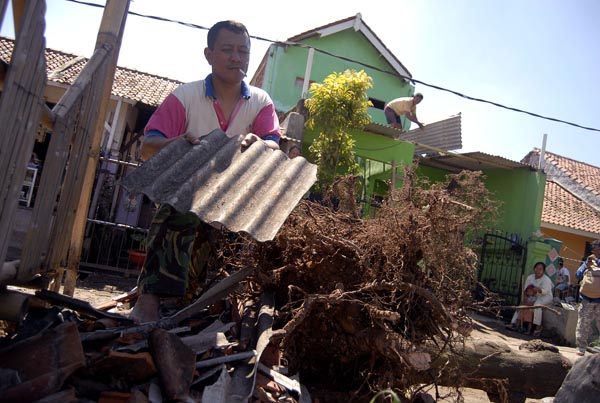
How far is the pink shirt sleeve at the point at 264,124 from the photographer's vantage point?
10.9ft

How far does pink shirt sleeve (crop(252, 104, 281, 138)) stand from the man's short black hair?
0.55m

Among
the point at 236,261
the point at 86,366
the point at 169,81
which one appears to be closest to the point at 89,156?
the point at 236,261

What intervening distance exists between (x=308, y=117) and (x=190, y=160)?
718 cm

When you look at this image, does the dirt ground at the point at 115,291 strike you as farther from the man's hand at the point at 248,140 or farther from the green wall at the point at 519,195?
the green wall at the point at 519,195

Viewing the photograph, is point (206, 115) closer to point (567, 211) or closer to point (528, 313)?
point (528, 313)

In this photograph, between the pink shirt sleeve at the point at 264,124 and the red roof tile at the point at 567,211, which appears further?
the red roof tile at the point at 567,211

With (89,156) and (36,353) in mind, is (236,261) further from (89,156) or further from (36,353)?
(36,353)

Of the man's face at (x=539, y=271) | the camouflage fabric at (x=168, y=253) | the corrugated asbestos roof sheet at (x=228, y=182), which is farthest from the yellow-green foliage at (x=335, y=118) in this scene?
the camouflage fabric at (x=168, y=253)

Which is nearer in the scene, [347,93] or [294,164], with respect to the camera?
[294,164]

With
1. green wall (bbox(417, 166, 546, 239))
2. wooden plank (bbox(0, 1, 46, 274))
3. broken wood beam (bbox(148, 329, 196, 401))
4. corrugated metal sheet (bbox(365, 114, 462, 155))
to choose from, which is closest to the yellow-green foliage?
corrugated metal sheet (bbox(365, 114, 462, 155))

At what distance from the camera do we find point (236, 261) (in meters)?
3.28

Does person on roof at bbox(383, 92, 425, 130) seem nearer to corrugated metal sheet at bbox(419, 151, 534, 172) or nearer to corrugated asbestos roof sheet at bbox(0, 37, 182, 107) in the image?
corrugated metal sheet at bbox(419, 151, 534, 172)

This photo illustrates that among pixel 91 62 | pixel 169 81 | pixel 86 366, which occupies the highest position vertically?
pixel 169 81

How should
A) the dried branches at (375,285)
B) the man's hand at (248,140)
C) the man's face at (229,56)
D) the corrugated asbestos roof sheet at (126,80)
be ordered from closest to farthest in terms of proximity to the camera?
the dried branches at (375,285) < the man's hand at (248,140) < the man's face at (229,56) < the corrugated asbestos roof sheet at (126,80)
